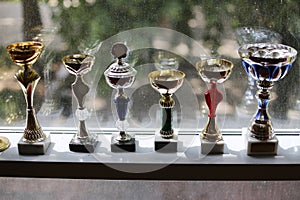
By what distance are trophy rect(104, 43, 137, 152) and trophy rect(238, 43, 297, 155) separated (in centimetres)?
22

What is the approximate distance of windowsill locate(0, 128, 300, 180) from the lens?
0.94m

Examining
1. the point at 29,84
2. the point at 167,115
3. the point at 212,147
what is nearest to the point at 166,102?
the point at 167,115

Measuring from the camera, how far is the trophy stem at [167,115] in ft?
3.11

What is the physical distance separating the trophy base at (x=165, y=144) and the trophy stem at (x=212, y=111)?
0.19ft

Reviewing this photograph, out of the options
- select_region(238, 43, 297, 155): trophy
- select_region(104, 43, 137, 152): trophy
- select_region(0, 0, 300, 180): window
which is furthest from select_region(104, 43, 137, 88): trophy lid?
select_region(238, 43, 297, 155): trophy

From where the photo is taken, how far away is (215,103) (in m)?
0.95

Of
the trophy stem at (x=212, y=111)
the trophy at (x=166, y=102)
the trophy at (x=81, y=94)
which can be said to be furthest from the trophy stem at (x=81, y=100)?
the trophy stem at (x=212, y=111)

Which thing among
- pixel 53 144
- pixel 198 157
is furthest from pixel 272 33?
pixel 53 144

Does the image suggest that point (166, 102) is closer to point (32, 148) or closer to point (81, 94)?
point (81, 94)

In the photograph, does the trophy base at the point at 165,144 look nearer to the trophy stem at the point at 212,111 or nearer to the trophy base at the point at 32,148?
the trophy stem at the point at 212,111

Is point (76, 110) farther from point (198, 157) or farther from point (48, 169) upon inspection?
point (198, 157)

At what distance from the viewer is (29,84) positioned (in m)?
0.94

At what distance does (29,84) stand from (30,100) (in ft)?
0.12

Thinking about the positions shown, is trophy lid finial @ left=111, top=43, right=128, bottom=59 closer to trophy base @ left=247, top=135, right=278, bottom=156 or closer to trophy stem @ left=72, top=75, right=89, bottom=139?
trophy stem @ left=72, top=75, right=89, bottom=139
